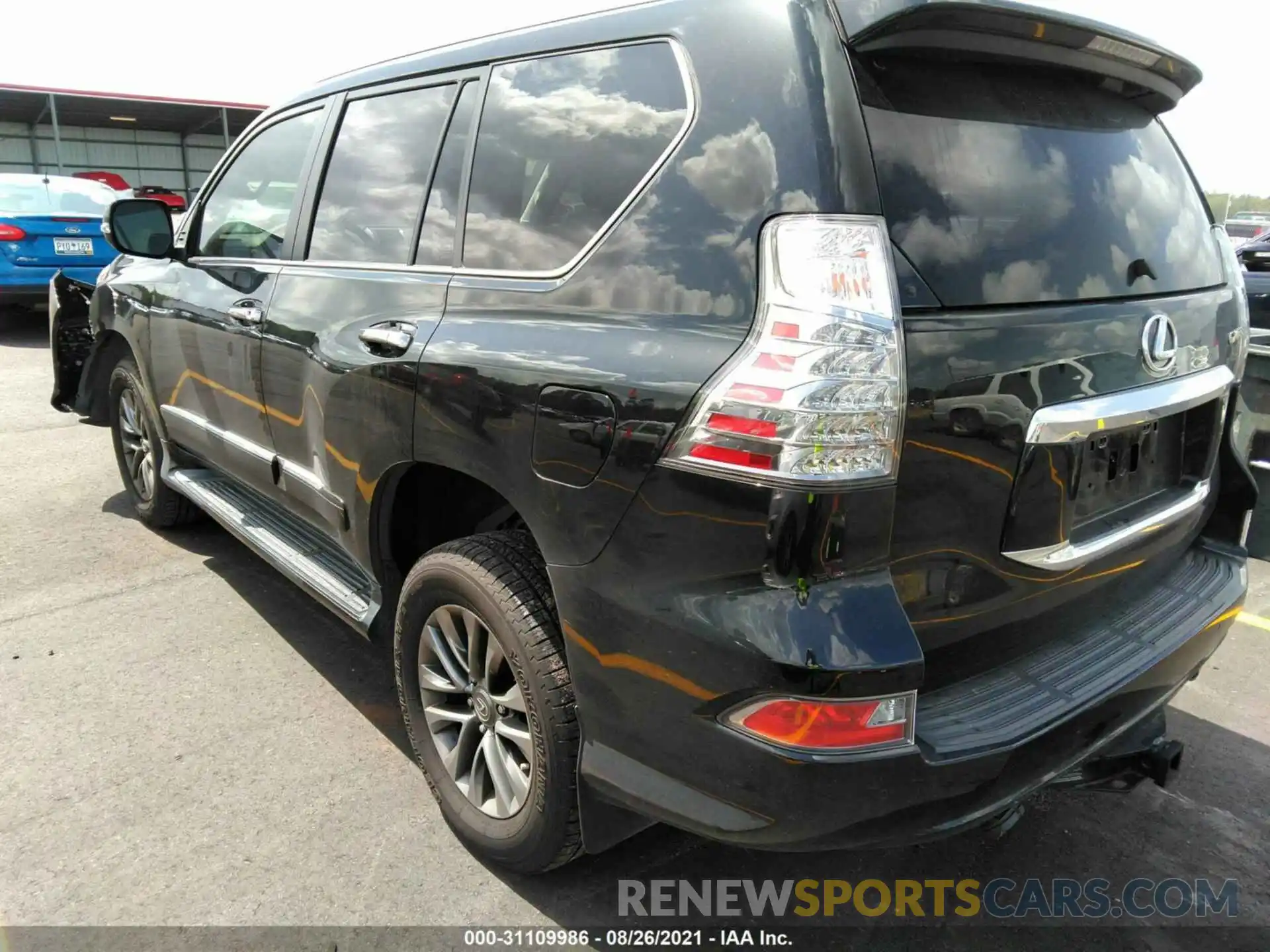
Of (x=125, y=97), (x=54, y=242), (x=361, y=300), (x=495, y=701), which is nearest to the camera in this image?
(x=495, y=701)

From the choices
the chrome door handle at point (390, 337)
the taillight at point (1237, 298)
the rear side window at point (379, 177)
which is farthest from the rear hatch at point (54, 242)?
the taillight at point (1237, 298)

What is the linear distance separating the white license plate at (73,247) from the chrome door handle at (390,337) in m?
9.89

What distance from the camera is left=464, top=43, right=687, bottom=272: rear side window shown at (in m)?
1.96

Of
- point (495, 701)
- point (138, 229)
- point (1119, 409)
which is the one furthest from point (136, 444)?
point (1119, 409)

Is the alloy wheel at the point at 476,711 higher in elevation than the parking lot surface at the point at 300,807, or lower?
higher

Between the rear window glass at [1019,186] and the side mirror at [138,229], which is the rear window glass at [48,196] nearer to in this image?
the side mirror at [138,229]

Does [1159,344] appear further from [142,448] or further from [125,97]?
[125,97]

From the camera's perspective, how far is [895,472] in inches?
64.5

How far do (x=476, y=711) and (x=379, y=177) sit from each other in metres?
1.60

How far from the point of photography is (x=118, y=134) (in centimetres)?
3238

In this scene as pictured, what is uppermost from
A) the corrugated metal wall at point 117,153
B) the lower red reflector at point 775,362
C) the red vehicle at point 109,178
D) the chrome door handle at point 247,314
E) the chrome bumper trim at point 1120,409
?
the corrugated metal wall at point 117,153

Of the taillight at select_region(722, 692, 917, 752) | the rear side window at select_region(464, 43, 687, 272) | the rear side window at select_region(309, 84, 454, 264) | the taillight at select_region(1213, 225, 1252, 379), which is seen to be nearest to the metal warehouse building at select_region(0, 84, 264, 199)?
the rear side window at select_region(309, 84, 454, 264)

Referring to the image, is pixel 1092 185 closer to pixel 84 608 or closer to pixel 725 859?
pixel 725 859

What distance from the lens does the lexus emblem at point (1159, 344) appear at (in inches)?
79.0
